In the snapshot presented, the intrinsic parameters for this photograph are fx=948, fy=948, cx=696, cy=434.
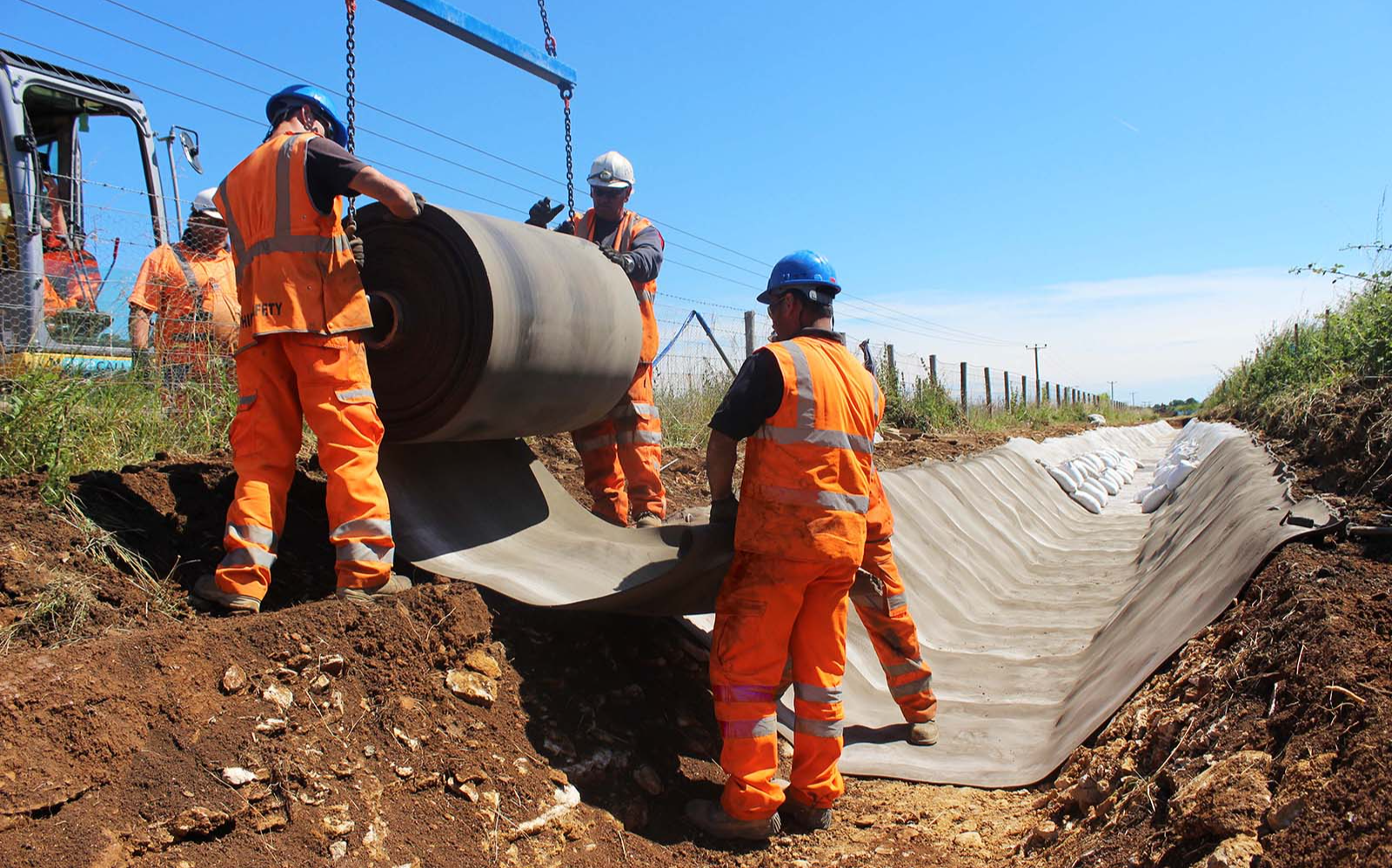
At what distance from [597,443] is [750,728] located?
215 cm

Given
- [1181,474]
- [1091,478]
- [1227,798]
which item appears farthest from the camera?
[1091,478]

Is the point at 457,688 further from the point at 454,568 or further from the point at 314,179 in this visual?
the point at 314,179

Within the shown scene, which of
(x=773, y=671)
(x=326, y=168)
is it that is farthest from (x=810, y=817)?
(x=326, y=168)

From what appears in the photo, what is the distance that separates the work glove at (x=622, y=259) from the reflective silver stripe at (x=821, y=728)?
226cm

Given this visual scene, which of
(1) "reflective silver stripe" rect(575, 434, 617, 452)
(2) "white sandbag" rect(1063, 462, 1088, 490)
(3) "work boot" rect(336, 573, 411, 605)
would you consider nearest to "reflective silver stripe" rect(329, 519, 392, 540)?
(3) "work boot" rect(336, 573, 411, 605)

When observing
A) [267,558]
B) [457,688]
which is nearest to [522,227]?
[267,558]

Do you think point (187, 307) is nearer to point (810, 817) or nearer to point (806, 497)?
point (806, 497)

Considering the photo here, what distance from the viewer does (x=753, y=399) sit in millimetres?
3301

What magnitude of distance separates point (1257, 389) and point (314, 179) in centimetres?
1821

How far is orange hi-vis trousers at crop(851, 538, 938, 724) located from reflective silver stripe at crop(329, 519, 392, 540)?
1.99m

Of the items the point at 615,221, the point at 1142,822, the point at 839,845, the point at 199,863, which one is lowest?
the point at 839,845

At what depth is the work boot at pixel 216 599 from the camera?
3270mm

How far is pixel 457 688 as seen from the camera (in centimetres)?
313

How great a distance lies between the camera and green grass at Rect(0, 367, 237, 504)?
3.98m
